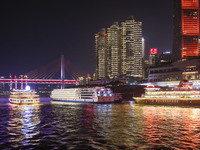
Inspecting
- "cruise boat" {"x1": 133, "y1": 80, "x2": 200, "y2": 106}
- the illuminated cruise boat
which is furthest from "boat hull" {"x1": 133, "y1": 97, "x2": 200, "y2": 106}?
the illuminated cruise boat

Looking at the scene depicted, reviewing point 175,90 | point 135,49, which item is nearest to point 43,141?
point 175,90

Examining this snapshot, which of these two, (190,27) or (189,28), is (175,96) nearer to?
(189,28)

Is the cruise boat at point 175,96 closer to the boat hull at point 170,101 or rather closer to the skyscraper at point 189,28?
the boat hull at point 170,101

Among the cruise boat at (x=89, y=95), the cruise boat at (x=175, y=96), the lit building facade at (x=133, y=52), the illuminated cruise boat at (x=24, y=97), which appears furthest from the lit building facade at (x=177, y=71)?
the illuminated cruise boat at (x=24, y=97)

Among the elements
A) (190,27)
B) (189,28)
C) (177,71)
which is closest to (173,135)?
(177,71)

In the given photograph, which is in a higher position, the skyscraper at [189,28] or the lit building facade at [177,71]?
the skyscraper at [189,28]

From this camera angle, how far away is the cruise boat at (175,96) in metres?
64.2

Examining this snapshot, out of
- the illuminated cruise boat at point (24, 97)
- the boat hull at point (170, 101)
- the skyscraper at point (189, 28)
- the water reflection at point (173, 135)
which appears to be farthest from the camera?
the skyscraper at point (189, 28)

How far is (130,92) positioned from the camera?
121m

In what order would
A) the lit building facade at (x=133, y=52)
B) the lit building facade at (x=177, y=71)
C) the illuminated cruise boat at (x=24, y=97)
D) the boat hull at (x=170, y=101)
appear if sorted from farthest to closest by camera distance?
the lit building facade at (x=133, y=52), the lit building facade at (x=177, y=71), the illuminated cruise boat at (x=24, y=97), the boat hull at (x=170, y=101)

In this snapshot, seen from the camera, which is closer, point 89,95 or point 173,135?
point 173,135

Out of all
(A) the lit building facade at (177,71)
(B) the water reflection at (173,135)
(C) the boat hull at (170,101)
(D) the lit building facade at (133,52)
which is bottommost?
(B) the water reflection at (173,135)

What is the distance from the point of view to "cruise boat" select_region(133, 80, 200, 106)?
211 feet

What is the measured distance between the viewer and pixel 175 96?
6806 cm
